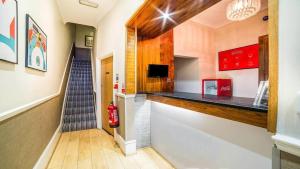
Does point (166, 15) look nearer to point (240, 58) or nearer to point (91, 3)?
point (91, 3)

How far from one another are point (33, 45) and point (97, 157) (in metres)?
1.95

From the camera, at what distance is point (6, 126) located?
42.6 inches

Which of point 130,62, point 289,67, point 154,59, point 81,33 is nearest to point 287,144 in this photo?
point 289,67

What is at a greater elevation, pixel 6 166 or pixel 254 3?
pixel 254 3

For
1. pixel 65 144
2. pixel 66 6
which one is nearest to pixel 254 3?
pixel 66 6

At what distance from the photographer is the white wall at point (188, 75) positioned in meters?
3.92

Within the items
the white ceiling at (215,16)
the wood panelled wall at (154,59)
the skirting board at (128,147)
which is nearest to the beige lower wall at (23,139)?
the skirting board at (128,147)

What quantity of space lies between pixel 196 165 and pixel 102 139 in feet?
7.29

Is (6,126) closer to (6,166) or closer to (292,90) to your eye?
(6,166)

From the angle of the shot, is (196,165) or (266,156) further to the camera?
(196,165)

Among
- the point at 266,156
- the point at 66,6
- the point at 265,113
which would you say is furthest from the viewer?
the point at 66,6

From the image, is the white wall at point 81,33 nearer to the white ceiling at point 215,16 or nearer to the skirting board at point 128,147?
the white ceiling at point 215,16

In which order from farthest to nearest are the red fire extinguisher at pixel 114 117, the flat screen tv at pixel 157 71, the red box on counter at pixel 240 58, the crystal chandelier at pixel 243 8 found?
the red box on counter at pixel 240 58
the red fire extinguisher at pixel 114 117
the flat screen tv at pixel 157 71
the crystal chandelier at pixel 243 8

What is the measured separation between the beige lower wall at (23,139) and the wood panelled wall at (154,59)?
1.55m
